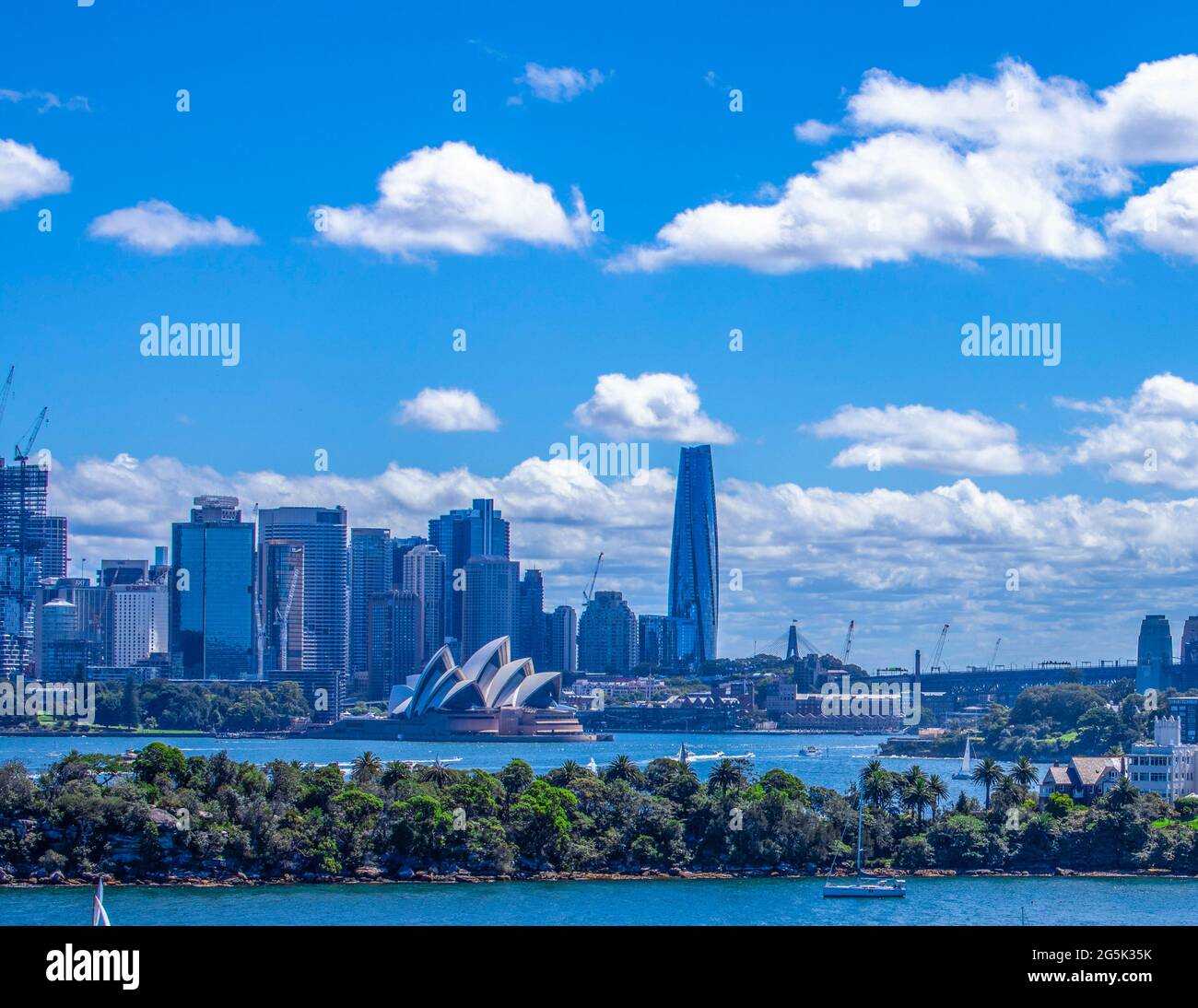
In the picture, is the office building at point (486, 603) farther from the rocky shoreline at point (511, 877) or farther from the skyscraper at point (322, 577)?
the rocky shoreline at point (511, 877)

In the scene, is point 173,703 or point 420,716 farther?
point 173,703

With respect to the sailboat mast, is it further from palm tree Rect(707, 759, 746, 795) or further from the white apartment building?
the white apartment building

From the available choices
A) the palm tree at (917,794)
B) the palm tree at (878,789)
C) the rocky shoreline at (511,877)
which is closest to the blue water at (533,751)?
the palm tree at (917,794)

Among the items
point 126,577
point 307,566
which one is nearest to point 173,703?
point 307,566

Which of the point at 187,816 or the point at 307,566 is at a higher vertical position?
the point at 307,566
